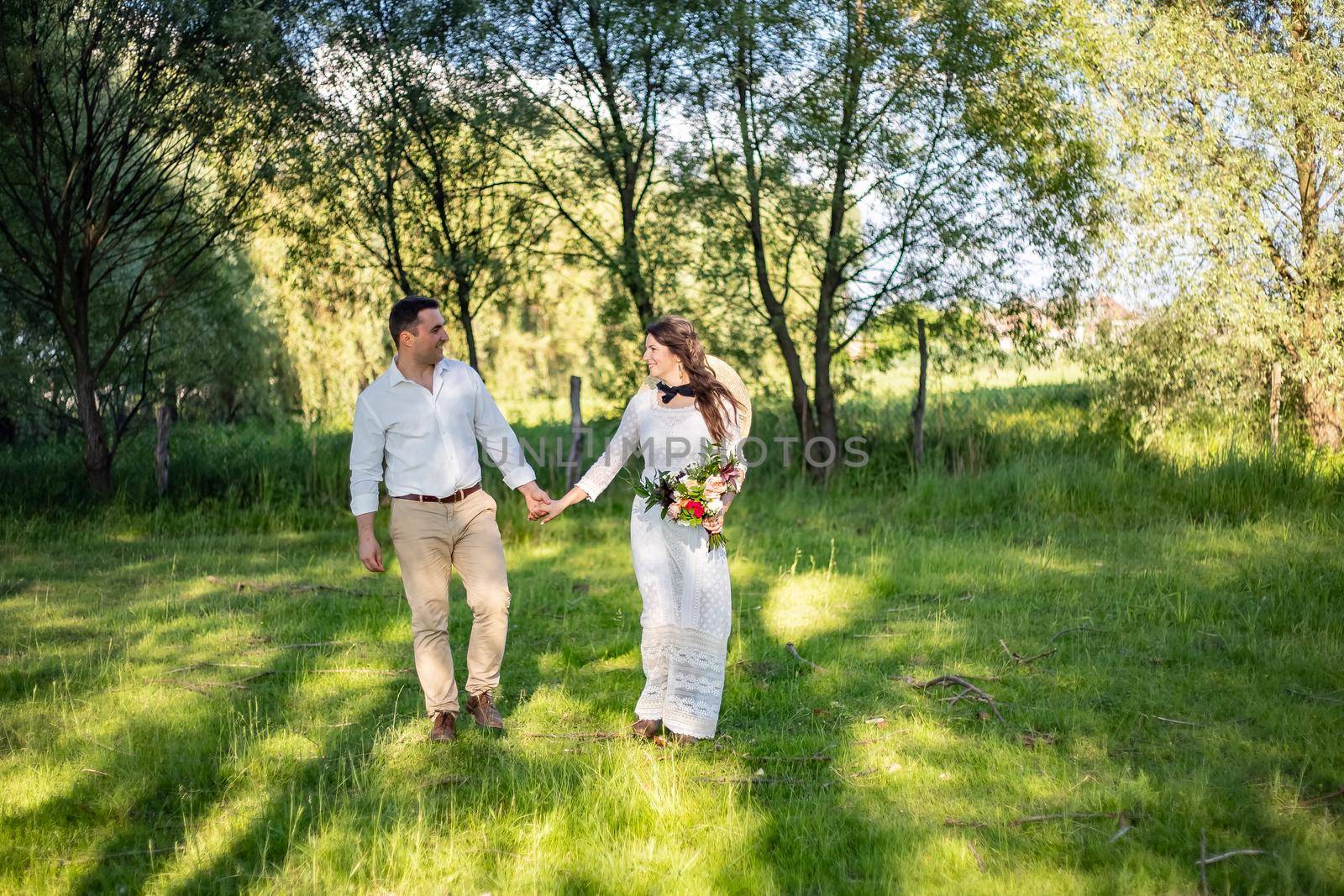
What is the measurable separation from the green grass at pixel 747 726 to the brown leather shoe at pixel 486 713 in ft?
0.42

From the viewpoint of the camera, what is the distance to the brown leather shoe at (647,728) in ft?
19.3

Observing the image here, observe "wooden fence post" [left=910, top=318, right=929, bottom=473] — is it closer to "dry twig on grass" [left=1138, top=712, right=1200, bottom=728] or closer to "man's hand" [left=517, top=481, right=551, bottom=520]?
"dry twig on grass" [left=1138, top=712, right=1200, bottom=728]

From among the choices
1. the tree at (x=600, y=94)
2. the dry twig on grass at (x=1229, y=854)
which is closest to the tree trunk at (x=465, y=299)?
the tree at (x=600, y=94)

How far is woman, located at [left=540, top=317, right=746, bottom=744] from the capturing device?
5758mm

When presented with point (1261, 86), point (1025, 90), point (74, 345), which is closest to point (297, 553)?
point (74, 345)

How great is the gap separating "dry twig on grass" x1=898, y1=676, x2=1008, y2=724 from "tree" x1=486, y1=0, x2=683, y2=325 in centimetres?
1003

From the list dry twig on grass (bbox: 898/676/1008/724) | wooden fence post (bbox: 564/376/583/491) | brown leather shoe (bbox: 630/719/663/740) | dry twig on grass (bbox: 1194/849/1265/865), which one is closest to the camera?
dry twig on grass (bbox: 1194/849/1265/865)

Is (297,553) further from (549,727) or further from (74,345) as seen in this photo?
(549,727)

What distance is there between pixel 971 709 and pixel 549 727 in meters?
2.30

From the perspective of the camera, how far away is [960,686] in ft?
21.9

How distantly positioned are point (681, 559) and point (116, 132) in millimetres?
13540

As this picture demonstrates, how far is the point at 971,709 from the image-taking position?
6203 mm

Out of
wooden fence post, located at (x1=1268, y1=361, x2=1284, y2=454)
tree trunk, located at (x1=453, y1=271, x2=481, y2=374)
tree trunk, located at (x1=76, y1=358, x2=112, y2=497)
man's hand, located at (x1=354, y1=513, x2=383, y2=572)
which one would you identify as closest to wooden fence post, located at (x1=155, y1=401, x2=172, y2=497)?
tree trunk, located at (x1=76, y1=358, x2=112, y2=497)

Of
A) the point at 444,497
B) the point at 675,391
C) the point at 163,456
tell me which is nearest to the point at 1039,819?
the point at 675,391
